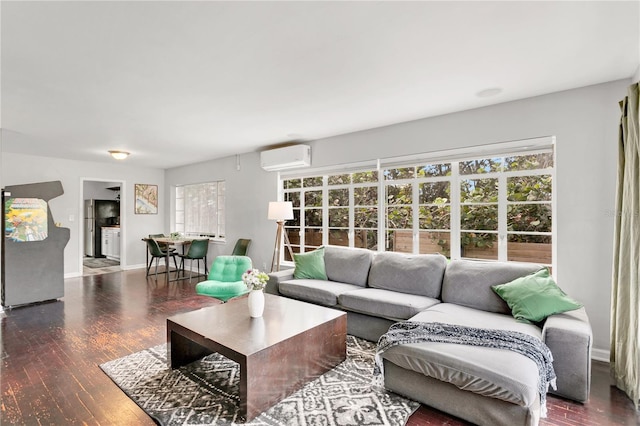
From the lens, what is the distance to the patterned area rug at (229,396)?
200 cm

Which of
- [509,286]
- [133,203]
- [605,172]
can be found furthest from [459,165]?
[133,203]

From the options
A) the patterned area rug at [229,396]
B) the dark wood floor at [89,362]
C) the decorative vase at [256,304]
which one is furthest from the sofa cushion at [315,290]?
the dark wood floor at [89,362]

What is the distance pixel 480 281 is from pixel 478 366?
1328mm

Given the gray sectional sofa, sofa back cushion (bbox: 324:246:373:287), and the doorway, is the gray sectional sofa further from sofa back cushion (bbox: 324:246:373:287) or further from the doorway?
the doorway

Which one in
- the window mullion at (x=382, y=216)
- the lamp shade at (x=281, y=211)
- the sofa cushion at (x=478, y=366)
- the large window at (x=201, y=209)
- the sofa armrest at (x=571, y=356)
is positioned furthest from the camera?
the large window at (x=201, y=209)

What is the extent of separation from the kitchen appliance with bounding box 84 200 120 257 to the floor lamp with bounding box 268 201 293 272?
21.6ft

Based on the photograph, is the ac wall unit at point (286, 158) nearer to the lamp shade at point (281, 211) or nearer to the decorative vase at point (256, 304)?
the lamp shade at point (281, 211)

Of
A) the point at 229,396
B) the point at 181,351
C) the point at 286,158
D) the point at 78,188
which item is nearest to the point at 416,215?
the point at 286,158

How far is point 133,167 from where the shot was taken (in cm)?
752

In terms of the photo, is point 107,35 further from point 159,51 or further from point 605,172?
point 605,172

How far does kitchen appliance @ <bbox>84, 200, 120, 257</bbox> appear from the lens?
367 inches

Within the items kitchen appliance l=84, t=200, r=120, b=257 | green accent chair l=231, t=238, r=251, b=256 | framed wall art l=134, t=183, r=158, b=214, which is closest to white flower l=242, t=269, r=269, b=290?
green accent chair l=231, t=238, r=251, b=256

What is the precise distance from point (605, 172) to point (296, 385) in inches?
128

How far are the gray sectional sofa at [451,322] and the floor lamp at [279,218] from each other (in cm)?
100
